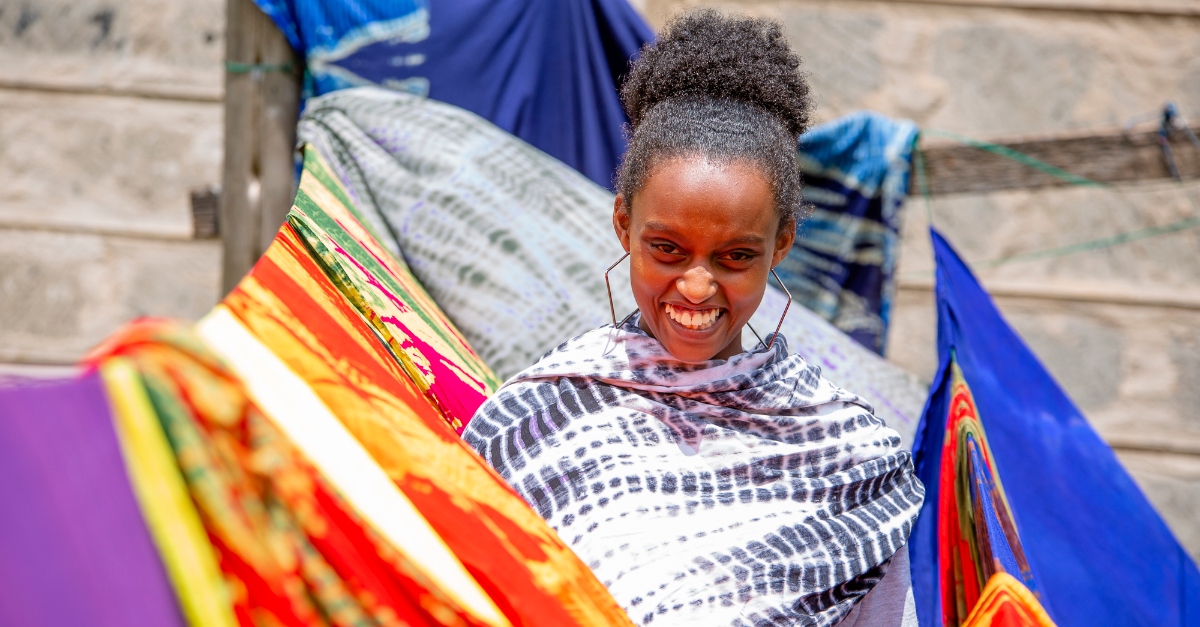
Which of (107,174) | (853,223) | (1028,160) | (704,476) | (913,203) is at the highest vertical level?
(913,203)

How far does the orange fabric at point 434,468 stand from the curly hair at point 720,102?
457 mm

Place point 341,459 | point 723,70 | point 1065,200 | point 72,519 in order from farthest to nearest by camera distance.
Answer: point 1065,200, point 723,70, point 341,459, point 72,519

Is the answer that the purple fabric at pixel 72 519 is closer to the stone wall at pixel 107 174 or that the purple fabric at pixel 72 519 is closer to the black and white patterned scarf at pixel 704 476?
the black and white patterned scarf at pixel 704 476

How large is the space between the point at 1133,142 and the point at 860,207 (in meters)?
0.69

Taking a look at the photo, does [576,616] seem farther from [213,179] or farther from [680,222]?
[213,179]

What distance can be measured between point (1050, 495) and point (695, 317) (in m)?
0.85

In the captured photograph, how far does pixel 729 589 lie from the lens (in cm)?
106

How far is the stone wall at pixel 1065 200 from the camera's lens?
11.1 ft

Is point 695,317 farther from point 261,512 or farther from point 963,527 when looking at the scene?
point 261,512

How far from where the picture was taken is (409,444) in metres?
0.85

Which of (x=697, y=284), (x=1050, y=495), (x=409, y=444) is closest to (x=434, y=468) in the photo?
(x=409, y=444)

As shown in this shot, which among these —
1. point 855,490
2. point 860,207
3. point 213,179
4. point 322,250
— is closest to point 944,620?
point 855,490

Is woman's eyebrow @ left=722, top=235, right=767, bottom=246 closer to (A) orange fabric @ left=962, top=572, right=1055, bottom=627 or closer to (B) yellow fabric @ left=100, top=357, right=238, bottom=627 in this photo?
(A) orange fabric @ left=962, top=572, right=1055, bottom=627

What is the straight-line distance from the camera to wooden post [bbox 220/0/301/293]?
2131mm
